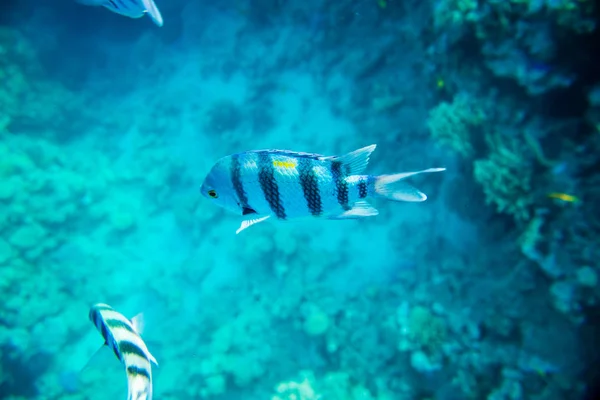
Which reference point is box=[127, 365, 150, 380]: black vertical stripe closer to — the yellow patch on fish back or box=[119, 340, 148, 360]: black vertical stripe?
box=[119, 340, 148, 360]: black vertical stripe

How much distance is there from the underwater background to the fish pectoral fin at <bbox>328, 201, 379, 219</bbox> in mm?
2252

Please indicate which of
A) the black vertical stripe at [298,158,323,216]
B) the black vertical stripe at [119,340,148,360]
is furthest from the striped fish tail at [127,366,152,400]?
the black vertical stripe at [298,158,323,216]

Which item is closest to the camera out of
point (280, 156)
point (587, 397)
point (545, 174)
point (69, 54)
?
point (280, 156)

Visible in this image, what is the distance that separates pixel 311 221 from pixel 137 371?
7.92 meters

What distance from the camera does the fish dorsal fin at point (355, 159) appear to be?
189 cm

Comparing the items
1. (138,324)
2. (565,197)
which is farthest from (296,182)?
(565,197)

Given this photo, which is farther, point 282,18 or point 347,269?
point 282,18

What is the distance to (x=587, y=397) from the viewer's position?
4910 millimetres

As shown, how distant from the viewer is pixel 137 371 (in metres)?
1.92

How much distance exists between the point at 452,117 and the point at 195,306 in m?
8.15

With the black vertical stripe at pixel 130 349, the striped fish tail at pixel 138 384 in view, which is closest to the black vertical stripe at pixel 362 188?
the striped fish tail at pixel 138 384

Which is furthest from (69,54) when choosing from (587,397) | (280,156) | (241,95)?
(587,397)

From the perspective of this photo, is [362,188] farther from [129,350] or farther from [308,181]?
[129,350]

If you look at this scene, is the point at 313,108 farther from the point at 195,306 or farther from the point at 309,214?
Result: the point at 309,214
